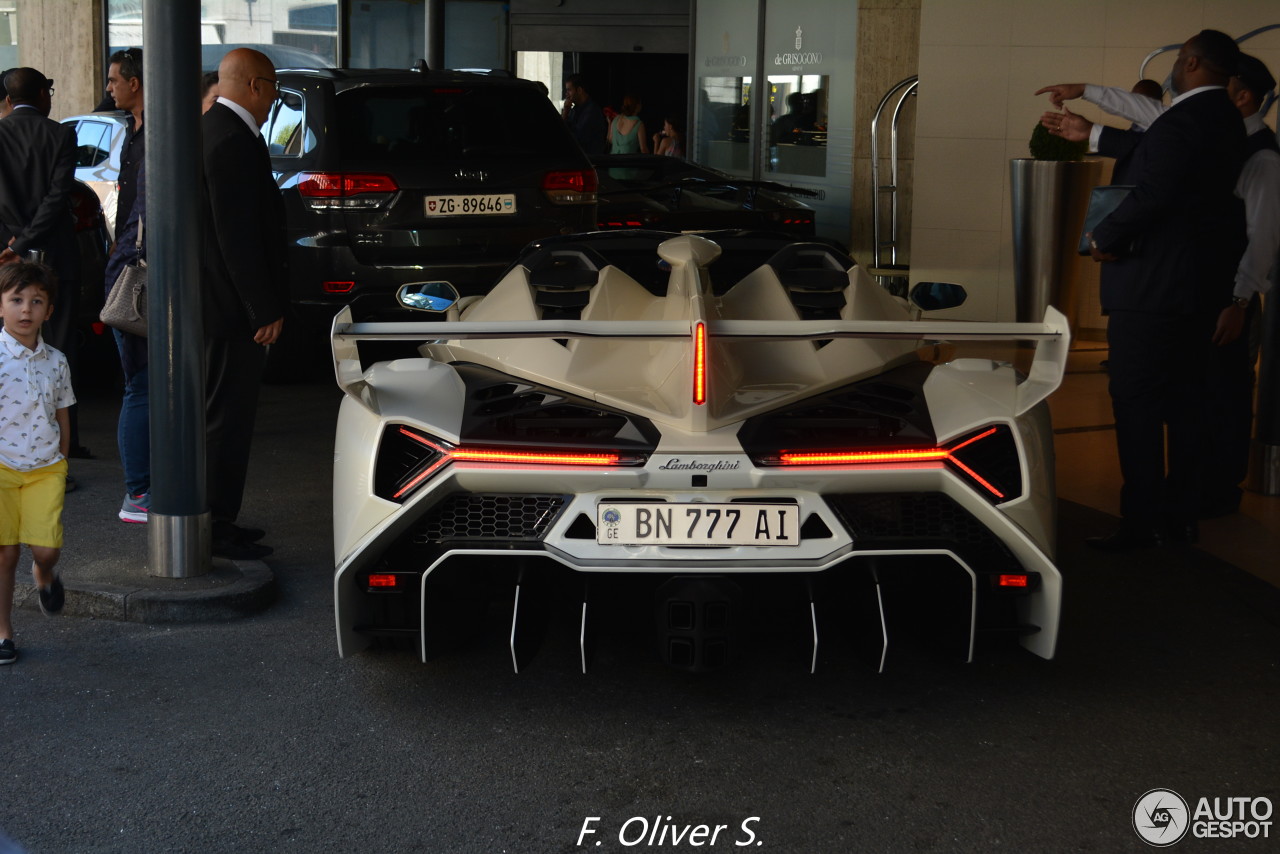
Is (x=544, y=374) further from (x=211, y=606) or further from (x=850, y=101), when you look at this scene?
(x=850, y=101)

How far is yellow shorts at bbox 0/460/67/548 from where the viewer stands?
430cm

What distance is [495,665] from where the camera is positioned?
4.28 metres

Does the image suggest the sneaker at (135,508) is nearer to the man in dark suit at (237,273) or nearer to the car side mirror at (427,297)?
the man in dark suit at (237,273)

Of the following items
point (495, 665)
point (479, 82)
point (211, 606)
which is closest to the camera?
point (495, 665)

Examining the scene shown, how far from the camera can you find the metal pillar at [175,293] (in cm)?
478

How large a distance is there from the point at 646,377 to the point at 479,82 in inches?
203

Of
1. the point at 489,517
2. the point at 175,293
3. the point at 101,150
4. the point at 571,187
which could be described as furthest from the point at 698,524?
the point at 101,150

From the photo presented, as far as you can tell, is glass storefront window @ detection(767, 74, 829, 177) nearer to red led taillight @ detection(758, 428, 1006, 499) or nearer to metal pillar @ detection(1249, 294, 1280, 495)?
metal pillar @ detection(1249, 294, 1280, 495)

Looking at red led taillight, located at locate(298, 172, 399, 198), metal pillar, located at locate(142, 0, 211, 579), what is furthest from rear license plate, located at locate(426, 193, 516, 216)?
metal pillar, located at locate(142, 0, 211, 579)

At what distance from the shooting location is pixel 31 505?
4.37m

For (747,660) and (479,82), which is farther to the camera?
(479,82)

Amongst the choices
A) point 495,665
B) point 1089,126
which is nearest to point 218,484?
point 495,665

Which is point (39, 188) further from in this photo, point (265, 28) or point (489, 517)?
point (265, 28)
